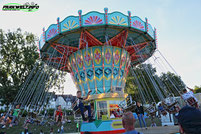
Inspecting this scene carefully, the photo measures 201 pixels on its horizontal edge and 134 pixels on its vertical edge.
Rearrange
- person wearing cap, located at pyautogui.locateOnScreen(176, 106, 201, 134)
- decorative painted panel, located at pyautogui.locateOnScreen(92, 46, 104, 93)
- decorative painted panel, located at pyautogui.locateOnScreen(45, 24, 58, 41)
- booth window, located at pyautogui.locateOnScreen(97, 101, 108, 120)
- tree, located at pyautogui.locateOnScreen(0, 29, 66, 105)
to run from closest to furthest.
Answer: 1. person wearing cap, located at pyautogui.locateOnScreen(176, 106, 201, 134)
2. decorative painted panel, located at pyautogui.locateOnScreen(45, 24, 58, 41)
3. booth window, located at pyautogui.locateOnScreen(97, 101, 108, 120)
4. decorative painted panel, located at pyautogui.locateOnScreen(92, 46, 104, 93)
5. tree, located at pyautogui.locateOnScreen(0, 29, 66, 105)

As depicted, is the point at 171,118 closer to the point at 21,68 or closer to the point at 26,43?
the point at 21,68

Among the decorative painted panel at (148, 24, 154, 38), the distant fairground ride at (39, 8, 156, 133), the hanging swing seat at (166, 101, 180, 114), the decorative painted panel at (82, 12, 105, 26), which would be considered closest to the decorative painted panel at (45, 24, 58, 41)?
the distant fairground ride at (39, 8, 156, 133)

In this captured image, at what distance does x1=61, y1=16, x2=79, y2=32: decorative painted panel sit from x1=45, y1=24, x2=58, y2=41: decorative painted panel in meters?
0.84

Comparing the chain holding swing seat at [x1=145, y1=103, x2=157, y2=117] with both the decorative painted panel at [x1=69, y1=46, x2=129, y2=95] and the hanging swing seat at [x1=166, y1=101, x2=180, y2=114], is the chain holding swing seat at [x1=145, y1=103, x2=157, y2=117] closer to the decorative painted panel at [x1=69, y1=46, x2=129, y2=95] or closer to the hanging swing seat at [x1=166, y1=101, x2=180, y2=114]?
the hanging swing seat at [x1=166, y1=101, x2=180, y2=114]

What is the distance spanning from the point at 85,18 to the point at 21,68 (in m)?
17.2

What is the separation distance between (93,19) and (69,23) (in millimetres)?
1958

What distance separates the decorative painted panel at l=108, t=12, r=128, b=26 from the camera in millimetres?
13141

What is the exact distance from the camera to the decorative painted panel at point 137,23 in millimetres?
13866

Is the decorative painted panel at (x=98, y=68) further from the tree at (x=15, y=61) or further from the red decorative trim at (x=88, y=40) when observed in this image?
the tree at (x=15, y=61)

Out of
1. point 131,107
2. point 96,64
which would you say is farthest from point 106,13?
point 131,107

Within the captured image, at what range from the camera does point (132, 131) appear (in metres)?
2.42

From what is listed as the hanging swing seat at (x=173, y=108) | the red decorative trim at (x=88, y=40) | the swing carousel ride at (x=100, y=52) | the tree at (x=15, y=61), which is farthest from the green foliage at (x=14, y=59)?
the hanging swing seat at (x=173, y=108)

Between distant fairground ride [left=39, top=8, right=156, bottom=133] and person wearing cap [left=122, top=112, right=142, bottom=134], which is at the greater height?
distant fairground ride [left=39, top=8, right=156, bottom=133]

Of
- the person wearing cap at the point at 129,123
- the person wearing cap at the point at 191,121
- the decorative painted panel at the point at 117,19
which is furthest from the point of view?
the decorative painted panel at the point at 117,19
